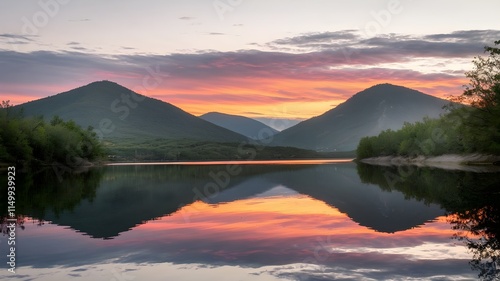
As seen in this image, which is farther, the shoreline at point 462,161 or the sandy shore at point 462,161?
the sandy shore at point 462,161

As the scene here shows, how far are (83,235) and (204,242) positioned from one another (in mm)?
6404

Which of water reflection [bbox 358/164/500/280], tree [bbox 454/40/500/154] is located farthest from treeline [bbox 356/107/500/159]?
water reflection [bbox 358/164/500/280]

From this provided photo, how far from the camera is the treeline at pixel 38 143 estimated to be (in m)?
118

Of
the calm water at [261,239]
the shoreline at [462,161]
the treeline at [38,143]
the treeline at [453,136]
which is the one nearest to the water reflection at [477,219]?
the calm water at [261,239]

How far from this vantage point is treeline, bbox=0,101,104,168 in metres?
118

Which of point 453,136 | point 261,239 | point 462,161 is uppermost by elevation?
point 453,136

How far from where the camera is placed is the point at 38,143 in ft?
441

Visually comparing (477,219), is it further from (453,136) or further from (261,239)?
(453,136)

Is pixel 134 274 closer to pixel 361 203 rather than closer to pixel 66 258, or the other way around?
pixel 66 258

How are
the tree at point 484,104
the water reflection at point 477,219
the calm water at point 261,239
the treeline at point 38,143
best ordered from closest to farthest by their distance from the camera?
1. the calm water at point 261,239
2. the water reflection at point 477,219
3. the tree at point 484,104
4. the treeline at point 38,143

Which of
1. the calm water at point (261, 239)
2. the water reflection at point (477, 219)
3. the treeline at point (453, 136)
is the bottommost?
the calm water at point (261, 239)

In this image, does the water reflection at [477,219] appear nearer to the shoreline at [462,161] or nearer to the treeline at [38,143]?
the shoreline at [462,161]

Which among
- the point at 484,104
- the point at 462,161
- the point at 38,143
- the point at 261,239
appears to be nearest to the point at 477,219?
the point at 261,239

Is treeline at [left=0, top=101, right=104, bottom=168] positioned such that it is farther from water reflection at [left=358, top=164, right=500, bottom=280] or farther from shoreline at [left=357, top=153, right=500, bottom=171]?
water reflection at [left=358, top=164, right=500, bottom=280]
